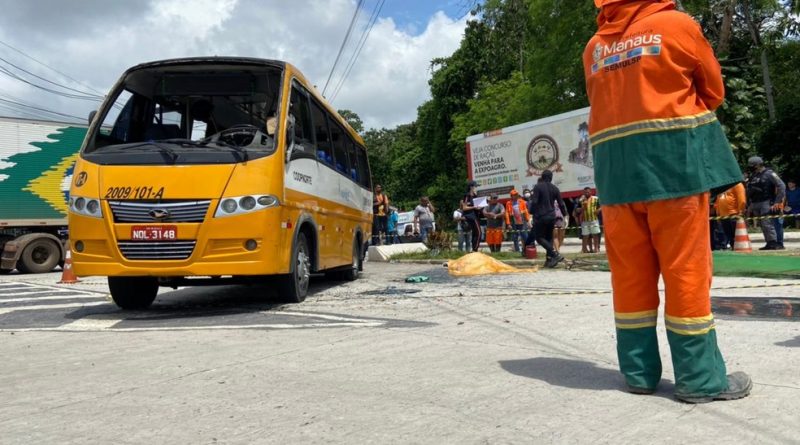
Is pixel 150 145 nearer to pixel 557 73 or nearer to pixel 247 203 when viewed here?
pixel 247 203

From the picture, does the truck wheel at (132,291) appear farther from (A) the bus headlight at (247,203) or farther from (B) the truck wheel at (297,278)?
(A) the bus headlight at (247,203)


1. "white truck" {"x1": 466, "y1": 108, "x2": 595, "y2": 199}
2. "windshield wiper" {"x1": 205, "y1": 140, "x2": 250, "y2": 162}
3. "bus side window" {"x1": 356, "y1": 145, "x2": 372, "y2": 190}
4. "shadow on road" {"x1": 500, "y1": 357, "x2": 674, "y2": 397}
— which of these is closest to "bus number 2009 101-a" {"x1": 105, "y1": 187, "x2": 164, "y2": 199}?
"windshield wiper" {"x1": 205, "y1": 140, "x2": 250, "y2": 162}

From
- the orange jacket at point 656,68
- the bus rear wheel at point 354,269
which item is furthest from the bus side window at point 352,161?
the orange jacket at point 656,68

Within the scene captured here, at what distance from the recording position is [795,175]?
27203mm

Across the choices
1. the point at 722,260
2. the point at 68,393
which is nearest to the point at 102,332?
the point at 68,393

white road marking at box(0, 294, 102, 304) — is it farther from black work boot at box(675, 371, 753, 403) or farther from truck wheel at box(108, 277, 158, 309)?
black work boot at box(675, 371, 753, 403)

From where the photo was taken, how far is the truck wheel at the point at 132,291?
25.4 ft

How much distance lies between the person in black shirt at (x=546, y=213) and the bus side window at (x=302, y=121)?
4.73 meters

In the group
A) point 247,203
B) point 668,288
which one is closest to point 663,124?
point 668,288

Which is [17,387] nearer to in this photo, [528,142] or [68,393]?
[68,393]

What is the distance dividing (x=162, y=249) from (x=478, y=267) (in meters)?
5.75

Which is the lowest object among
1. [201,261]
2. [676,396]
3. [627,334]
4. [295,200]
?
[676,396]

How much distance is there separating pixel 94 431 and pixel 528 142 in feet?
71.3

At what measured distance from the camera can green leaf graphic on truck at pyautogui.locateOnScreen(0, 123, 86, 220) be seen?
57.6 ft
